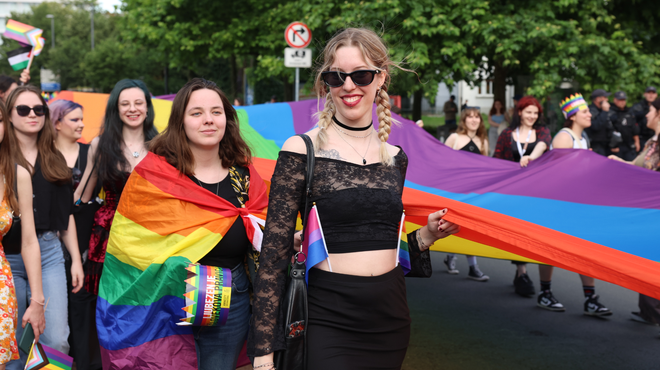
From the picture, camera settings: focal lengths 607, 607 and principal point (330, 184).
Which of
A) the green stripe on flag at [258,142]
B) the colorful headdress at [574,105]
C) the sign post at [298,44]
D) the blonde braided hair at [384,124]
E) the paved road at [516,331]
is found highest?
the sign post at [298,44]

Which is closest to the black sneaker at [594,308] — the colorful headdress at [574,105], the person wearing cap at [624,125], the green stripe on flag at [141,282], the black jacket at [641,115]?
the colorful headdress at [574,105]

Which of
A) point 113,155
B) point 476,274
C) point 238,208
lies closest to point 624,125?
point 476,274

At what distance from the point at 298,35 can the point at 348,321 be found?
10.0 meters

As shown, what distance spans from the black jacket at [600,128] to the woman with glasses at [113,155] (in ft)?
27.5

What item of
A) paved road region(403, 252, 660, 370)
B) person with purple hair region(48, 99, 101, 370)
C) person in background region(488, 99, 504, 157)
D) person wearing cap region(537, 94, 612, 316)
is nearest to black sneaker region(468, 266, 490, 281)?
paved road region(403, 252, 660, 370)

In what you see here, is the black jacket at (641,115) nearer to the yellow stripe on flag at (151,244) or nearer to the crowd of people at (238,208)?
the crowd of people at (238,208)

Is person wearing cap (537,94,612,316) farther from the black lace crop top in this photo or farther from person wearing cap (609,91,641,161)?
person wearing cap (609,91,641,161)

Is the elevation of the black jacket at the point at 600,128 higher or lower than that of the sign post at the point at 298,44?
lower

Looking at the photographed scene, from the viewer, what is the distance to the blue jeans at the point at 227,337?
115 inches

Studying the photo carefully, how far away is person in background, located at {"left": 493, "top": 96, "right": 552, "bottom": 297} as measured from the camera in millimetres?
6684

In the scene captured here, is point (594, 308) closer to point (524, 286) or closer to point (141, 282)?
point (524, 286)

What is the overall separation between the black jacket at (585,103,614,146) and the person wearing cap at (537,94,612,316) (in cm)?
452

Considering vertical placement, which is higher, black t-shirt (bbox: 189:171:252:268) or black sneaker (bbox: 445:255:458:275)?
black t-shirt (bbox: 189:171:252:268)

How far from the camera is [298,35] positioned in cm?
1157
